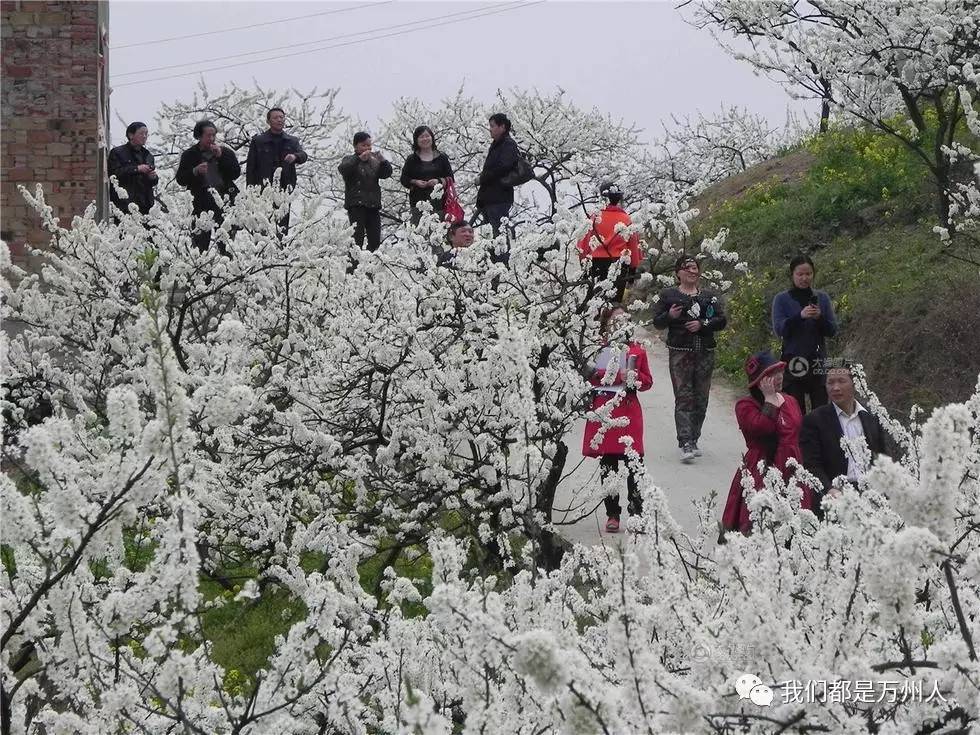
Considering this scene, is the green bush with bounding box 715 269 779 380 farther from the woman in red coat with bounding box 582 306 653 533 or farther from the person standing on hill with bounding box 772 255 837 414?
the woman in red coat with bounding box 582 306 653 533

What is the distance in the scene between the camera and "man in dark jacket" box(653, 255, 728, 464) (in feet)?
32.3

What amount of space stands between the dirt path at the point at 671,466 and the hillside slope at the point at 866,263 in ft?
4.53

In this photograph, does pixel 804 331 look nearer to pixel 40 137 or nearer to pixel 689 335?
pixel 689 335

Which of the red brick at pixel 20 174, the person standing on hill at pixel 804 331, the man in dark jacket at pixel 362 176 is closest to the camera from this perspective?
the person standing on hill at pixel 804 331

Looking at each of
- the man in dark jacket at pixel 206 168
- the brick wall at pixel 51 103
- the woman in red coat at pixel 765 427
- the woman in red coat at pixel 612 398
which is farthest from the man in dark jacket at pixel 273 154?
the woman in red coat at pixel 765 427

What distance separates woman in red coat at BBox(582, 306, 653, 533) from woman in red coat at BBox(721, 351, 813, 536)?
1.98 ft

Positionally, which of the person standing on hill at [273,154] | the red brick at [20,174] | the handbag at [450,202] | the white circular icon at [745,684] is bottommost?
the white circular icon at [745,684]

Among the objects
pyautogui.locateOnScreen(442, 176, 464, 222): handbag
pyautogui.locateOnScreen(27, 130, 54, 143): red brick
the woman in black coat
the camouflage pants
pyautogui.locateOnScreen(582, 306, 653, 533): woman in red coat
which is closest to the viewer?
pyautogui.locateOnScreen(582, 306, 653, 533): woman in red coat

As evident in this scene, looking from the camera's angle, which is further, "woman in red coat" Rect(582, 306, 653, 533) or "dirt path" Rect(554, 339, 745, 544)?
"dirt path" Rect(554, 339, 745, 544)

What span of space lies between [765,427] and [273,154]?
724 cm

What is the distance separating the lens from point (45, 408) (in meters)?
10.6

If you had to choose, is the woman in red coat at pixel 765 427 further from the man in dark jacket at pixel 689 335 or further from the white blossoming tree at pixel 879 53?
the white blossoming tree at pixel 879 53

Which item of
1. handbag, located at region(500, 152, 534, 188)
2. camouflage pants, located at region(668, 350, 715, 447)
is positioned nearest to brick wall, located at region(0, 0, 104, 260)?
handbag, located at region(500, 152, 534, 188)

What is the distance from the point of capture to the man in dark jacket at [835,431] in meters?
7.11
